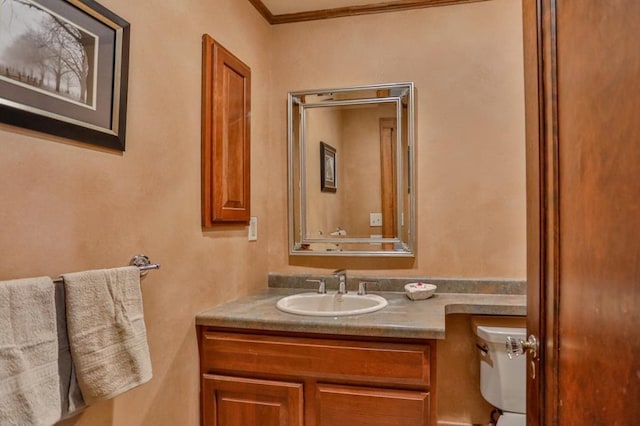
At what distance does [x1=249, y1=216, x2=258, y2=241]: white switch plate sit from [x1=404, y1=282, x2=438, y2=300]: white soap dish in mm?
821

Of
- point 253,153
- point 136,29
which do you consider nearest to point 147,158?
point 136,29

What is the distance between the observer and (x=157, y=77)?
1.38m

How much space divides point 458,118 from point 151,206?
1.57 meters

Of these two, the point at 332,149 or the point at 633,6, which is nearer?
the point at 633,6

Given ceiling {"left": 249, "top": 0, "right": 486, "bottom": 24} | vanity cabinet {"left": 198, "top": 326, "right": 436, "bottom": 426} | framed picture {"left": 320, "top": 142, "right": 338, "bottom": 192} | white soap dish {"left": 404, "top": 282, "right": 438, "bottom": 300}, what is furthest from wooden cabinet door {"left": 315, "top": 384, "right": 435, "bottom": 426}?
ceiling {"left": 249, "top": 0, "right": 486, "bottom": 24}

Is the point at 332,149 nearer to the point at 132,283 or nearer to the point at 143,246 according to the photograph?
the point at 143,246

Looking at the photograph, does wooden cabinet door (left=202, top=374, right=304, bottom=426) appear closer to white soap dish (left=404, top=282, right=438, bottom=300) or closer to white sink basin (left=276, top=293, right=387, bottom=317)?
white sink basin (left=276, top=293, right=387, bottom=317)

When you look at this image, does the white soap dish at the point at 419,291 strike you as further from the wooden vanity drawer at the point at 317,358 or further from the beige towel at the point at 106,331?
the beige towel at the point at 106,331

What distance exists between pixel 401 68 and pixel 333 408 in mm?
1696

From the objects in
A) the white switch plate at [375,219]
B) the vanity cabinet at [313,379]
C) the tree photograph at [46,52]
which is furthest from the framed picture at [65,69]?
the white switch plate at [375,219]

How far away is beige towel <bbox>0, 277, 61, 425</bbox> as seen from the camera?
0.79 m

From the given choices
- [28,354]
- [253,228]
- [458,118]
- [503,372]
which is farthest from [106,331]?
[458,118]

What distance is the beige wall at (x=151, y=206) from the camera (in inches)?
37.5

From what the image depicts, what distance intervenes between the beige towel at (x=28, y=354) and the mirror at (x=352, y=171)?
1470 mm
